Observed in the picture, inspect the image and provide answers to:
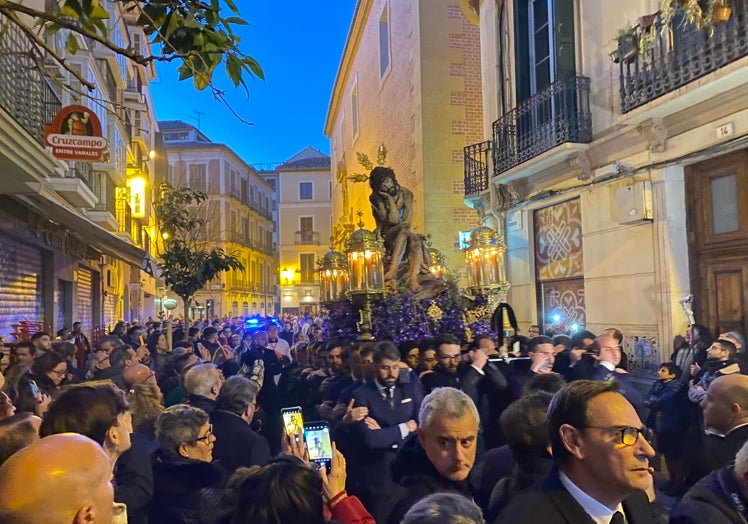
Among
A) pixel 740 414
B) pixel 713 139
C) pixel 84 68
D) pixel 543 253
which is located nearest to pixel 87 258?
pixel 84 68

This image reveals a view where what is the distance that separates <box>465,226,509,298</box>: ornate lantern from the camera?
25.8 ft

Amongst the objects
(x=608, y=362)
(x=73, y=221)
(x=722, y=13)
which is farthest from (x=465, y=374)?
(x=73, y=221)

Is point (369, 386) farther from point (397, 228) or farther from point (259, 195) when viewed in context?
point (259, 195)

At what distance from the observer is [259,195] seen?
202 ft

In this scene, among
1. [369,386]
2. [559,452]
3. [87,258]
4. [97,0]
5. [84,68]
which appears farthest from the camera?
[87,258]

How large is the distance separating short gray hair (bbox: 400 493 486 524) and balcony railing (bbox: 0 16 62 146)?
7.51 metres

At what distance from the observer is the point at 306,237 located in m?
56.8

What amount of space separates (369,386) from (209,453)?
4.52 ft

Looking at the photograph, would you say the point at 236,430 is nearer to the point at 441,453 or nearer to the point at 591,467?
the point at 441,453

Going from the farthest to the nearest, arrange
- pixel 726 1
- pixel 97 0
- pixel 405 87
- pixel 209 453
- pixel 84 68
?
pixel 405 87
pixel 84 68
pixel 726 1
pixel 97 0
pixel 209 453

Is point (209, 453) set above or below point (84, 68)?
below

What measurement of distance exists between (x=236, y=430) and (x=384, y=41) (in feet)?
78.9

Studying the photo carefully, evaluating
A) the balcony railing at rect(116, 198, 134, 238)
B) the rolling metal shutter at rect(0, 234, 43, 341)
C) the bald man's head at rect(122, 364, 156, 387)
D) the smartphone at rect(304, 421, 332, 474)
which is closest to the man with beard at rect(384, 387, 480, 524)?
the smartphone at rect(304, 421, 332, 474)

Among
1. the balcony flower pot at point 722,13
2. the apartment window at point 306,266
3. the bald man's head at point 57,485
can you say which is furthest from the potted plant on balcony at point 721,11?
the apartment window at point 306,266
